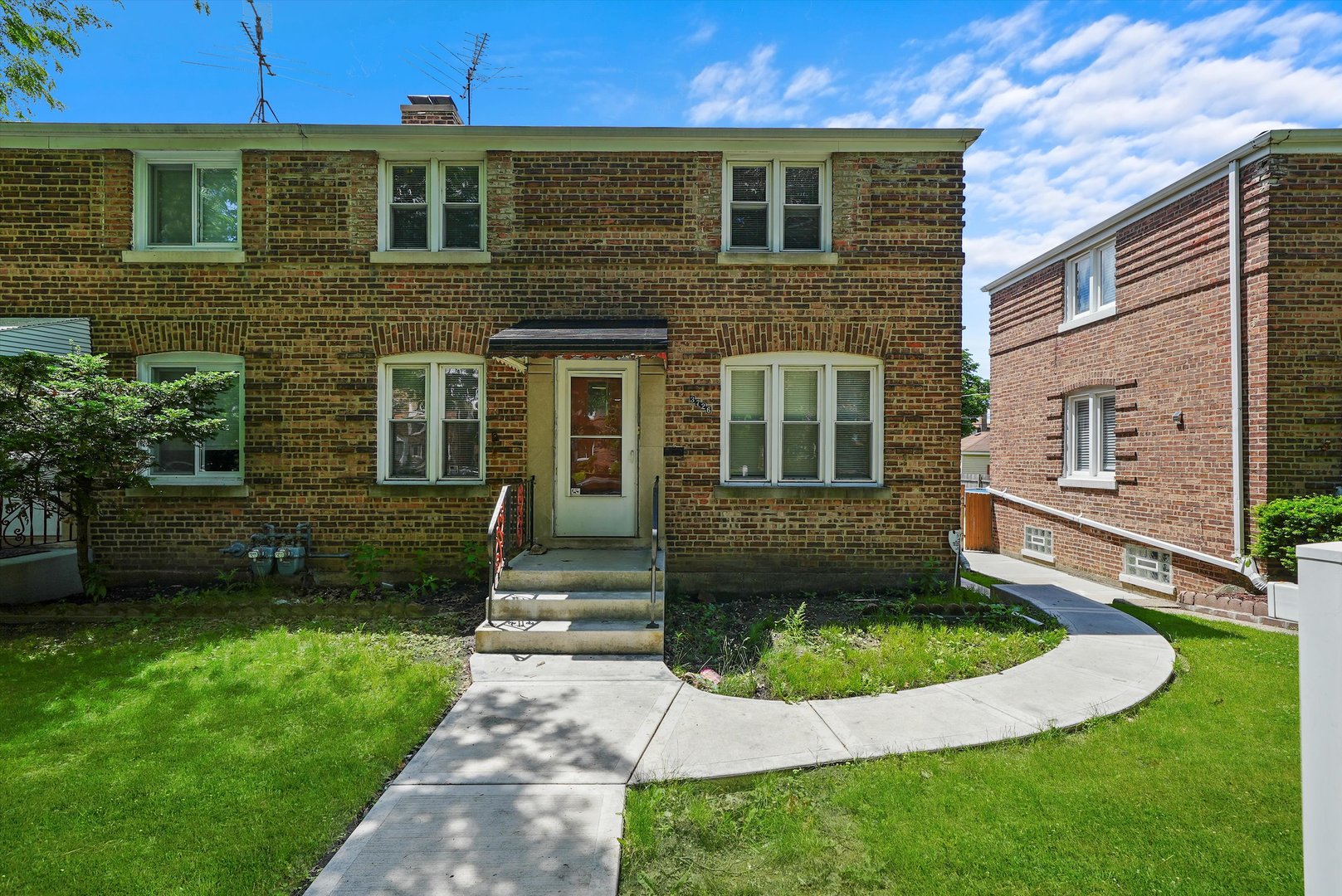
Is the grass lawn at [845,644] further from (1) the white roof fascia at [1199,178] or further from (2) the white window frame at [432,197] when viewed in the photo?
(1) the white roof fascia at [1199,178]

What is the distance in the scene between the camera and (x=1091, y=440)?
12039 millimetres

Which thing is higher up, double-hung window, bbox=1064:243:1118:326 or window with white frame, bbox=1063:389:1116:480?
double-hung window, bbox=1064:243:1118:326

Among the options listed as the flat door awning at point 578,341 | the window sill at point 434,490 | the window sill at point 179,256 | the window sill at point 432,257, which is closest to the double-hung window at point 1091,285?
the flat door awning at point 578,341

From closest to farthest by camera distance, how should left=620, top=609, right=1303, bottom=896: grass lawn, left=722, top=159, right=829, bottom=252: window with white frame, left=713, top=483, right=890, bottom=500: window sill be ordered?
left=620, top=609, right=1303, bottom=896: grass lawn < left=713, top=483, right=890, bottom=500: window sill < left=722, top=159, right=829, bottom=252: window with white frame

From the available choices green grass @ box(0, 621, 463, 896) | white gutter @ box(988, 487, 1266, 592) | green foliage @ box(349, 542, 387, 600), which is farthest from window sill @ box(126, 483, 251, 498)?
white gutter @ box(988, 487, 1266, 592)

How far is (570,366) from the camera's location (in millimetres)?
8594

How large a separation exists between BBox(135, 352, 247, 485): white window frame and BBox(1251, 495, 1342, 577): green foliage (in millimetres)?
12945

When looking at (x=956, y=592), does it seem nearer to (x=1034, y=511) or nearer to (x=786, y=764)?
(x=786, y=764)

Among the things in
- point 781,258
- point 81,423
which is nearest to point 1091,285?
point 781,258

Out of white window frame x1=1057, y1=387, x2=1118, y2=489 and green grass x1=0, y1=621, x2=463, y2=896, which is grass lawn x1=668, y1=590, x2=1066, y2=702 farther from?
white window frame x1=1057, y1=387, x2=1118, y2=489

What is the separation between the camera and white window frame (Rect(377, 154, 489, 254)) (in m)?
8.49

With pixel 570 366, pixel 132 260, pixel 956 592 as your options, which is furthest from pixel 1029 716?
pixel 132 260

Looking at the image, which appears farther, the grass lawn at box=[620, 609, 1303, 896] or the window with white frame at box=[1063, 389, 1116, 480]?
the window with white frame at box=[1063, 389, 1116, 480]

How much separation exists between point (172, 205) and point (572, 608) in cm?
766
